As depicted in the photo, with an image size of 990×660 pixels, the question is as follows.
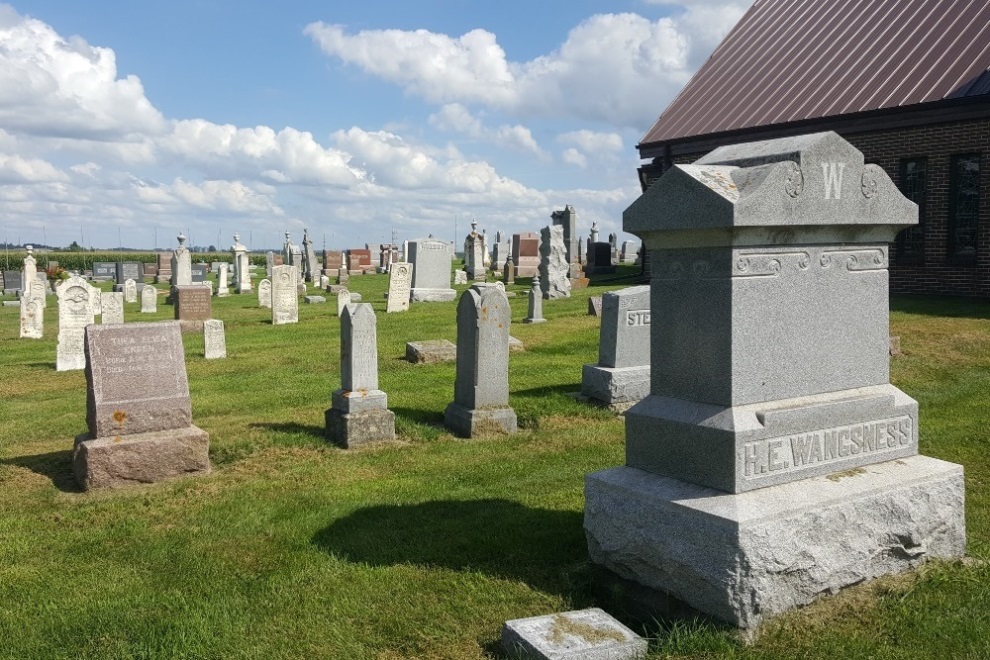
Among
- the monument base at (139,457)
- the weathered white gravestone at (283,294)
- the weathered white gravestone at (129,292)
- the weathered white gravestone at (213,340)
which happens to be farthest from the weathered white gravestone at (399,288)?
the monument base at (139,457)

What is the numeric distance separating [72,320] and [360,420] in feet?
27.5

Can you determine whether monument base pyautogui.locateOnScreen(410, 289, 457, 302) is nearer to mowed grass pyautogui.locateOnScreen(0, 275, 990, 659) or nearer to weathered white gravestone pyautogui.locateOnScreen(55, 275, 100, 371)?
weathered white gravestone pyautogui.locateOnScreen(55, 275, 100, 371)

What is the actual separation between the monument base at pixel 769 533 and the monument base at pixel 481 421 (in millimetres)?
4126

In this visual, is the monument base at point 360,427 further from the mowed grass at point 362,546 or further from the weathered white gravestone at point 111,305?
the weathered white gravestone at point 111,305

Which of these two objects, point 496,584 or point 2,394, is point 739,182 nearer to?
point 496,584

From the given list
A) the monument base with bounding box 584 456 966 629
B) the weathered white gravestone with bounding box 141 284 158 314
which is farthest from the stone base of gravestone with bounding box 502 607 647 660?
the weathered white gravestone with bounding box 141 284 158 314

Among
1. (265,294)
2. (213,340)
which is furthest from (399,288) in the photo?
(213,340)

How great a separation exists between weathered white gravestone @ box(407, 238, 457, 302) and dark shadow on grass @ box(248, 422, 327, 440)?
14923 mm

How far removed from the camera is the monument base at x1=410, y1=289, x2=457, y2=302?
23891 mm

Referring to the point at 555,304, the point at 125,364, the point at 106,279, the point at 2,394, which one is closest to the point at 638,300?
the point at 125,364

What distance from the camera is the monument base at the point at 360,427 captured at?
810 centimetres

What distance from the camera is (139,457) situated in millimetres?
6875

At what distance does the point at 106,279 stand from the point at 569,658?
44.1 meters

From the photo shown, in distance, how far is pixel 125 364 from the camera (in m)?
7.17
